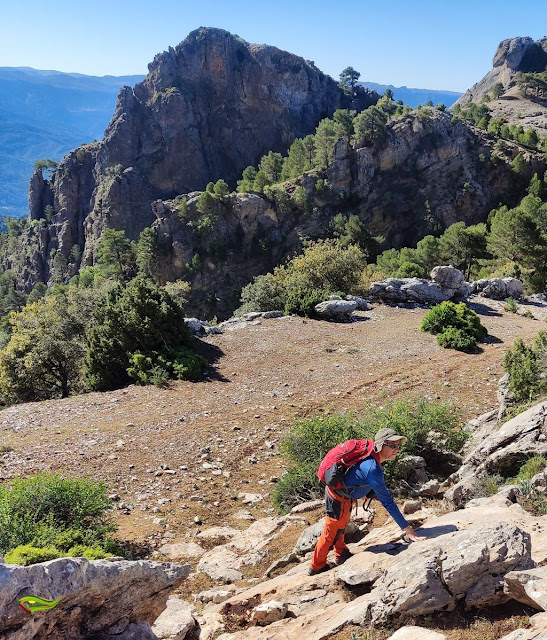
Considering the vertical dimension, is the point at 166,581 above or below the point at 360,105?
below

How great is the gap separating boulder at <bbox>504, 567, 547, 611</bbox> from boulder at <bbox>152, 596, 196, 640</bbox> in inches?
129

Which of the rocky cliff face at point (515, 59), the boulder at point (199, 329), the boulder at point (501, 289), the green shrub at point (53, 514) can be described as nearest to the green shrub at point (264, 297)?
the boulder at point (199, 329)

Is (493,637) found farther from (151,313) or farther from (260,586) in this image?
(151,313)

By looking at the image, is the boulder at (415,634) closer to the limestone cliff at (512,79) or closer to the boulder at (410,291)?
the boulder at (410,291)

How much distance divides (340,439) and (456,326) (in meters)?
12.5

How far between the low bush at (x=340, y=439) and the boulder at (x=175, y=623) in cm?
310

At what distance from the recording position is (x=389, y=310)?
2467 centimetres

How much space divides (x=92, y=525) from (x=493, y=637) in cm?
561

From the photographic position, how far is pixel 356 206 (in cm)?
6756

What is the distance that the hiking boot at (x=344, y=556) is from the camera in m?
5.38

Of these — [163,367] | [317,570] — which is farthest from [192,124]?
[317,570]

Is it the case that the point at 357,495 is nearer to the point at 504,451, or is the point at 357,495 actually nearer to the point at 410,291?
the point at 504,451

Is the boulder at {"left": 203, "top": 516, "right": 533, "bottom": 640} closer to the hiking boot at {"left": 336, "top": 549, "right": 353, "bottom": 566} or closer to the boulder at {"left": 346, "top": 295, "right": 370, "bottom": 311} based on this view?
the hiking boot at {"left": 336, "top": 549, "right": 353, "bottom": 566}

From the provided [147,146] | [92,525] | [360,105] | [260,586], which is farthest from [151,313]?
[360,105]
